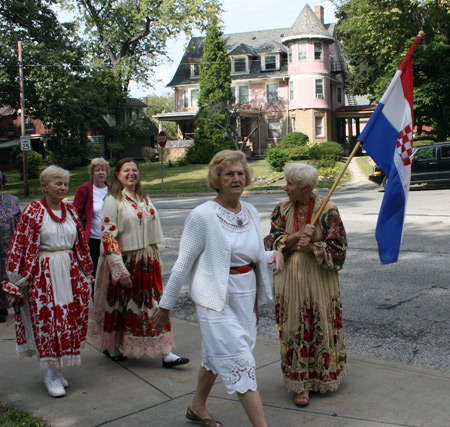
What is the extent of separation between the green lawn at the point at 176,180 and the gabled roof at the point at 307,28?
12020 millimetres

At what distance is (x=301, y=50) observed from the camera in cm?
4588

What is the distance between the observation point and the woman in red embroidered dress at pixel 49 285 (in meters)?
4.67

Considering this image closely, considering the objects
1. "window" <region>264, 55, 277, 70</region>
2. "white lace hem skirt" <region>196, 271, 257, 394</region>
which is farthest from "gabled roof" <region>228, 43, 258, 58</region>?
"white lace hem skirt" <region>196, 271, 257, 394</region>

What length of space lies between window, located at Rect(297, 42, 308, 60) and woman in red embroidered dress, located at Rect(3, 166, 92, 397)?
142ft

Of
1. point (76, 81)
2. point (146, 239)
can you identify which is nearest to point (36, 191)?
point (76, 81)

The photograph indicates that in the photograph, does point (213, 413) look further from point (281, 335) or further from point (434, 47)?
point (434, 47)

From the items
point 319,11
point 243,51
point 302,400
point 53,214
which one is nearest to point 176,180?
point 243,51

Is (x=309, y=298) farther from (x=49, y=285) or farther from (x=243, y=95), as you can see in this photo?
(x=243, y=95)

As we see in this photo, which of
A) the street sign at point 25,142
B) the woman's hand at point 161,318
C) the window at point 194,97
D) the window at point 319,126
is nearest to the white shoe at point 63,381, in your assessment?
the woman's hand at point 161,318

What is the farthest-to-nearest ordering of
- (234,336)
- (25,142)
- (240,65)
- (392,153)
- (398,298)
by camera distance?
(240,65)
(25,142)
(398,298)
(392,153)
(234,336)

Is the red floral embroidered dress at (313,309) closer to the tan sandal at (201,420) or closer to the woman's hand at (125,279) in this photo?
the tan sandal at (201,420)

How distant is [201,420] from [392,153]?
2.54 m

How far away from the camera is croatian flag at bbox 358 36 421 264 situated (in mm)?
4676

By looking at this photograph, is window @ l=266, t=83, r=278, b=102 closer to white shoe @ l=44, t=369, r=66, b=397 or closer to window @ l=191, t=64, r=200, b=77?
window @ l=191, t=64, r=200, b=77
